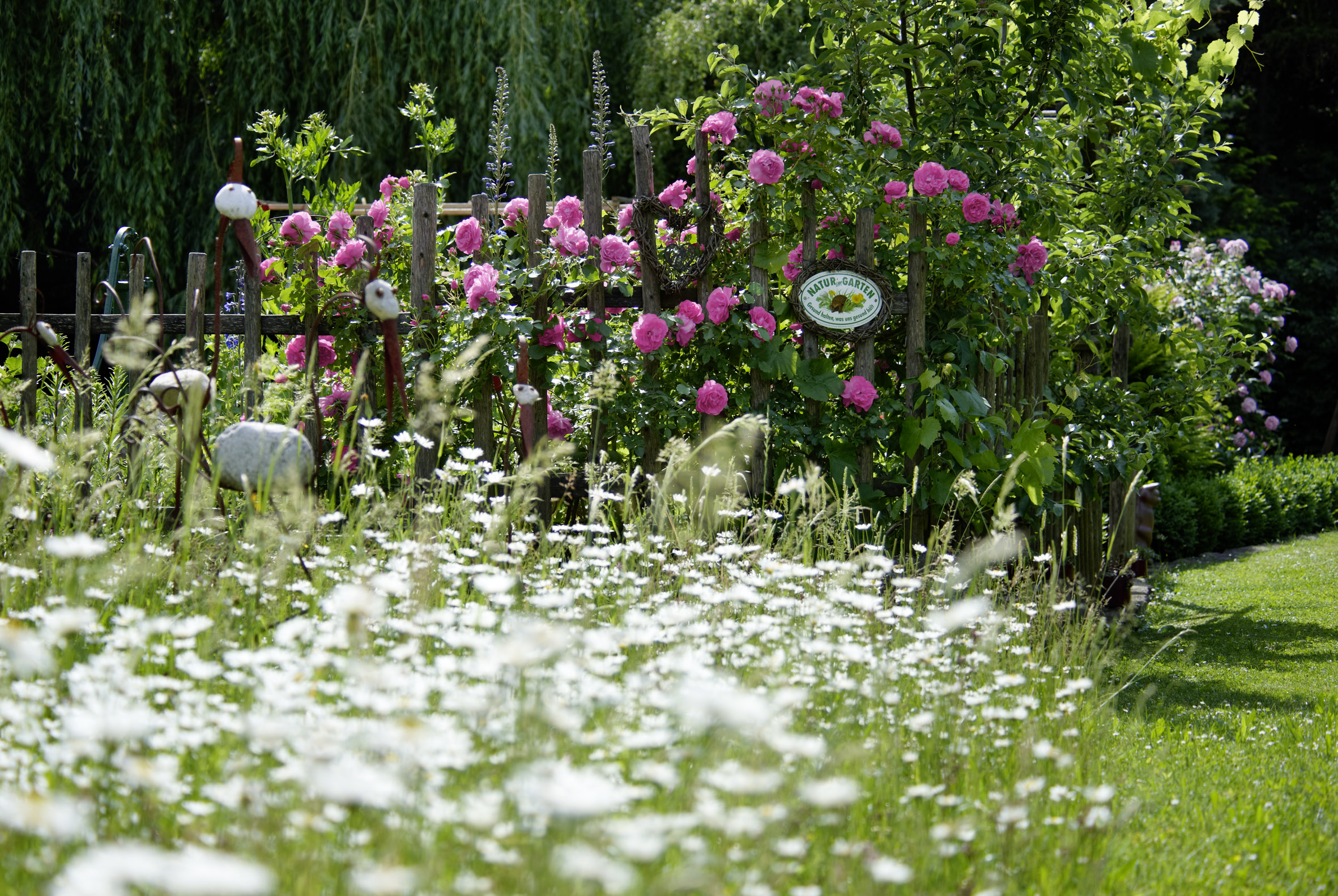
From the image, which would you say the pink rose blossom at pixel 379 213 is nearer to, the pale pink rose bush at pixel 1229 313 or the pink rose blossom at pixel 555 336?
the pink rose blossom at pixel 555 336

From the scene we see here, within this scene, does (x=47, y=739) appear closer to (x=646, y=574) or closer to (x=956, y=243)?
(x=646, y=574)

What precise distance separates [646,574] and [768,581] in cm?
74

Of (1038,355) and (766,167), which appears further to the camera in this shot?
(1038,355)

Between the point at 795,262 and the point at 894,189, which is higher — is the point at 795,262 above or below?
below

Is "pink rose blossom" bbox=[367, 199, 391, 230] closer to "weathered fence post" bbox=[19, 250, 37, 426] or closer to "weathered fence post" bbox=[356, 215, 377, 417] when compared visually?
"weathered fence post" bbox=[356, 215, 377, 417]

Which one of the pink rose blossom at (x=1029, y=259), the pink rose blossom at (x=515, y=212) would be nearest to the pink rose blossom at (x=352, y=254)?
the pink rose blossom at (x=515, y=212)

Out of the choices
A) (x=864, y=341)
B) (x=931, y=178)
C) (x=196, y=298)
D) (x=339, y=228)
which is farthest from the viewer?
(x=339, y=228)

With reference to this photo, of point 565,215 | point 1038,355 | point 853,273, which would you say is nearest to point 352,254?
point 565,215

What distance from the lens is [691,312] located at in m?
4.52

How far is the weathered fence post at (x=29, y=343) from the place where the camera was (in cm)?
480

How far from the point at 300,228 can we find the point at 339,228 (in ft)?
0.58

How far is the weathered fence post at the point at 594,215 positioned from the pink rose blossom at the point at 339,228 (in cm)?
101

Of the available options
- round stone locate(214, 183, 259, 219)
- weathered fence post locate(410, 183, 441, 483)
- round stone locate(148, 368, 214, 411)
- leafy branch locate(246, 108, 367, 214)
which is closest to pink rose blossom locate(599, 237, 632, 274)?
weathered fence post locate(410, 183, 441, 483)

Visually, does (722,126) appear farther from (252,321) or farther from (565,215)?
(252,321)
